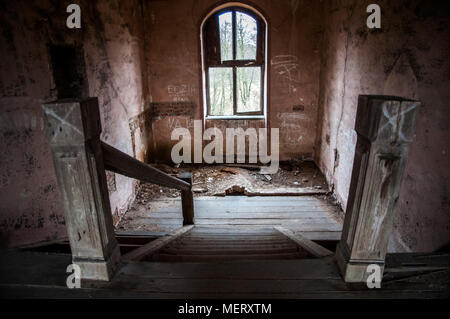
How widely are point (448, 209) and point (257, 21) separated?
188 inches

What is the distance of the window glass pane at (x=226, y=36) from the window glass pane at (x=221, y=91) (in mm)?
284

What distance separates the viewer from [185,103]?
6.01m

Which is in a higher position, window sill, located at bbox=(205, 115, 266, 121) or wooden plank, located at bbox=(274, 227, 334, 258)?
window sill, located at bbox=(205, 115, 266, 121)

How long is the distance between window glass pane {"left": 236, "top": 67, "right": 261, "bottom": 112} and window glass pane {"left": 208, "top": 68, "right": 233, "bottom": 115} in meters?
0.17

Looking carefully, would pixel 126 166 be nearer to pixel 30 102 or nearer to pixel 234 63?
pixel 30 102

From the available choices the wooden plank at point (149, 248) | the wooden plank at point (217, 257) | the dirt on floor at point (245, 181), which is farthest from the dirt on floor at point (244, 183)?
the wooden plank at point (217, 257)

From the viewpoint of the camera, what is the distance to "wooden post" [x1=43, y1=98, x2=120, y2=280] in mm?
1182

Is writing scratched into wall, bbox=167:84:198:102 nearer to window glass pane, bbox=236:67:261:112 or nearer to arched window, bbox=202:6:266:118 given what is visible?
arched window, bbox=202:6:266:118

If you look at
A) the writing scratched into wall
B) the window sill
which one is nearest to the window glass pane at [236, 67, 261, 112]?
the window sill

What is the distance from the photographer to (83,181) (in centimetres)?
127

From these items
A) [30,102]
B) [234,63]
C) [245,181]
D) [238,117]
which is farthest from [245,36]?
[30,102]

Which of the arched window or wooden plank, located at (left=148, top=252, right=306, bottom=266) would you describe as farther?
the arched window

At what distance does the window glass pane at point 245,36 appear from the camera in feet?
18.5

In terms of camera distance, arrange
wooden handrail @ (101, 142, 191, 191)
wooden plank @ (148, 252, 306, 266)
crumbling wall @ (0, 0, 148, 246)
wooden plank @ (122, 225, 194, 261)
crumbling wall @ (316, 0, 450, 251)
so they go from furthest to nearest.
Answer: crumbling wall @ (0, 0, 148, 246), crumbling wall @ (316, 0, 450, 251), wooden plank @ (148, 252, 306, 266), wooden plank @ (122, 225, 194, 261), wooden handrail @ (101, 142, 191, 191)
